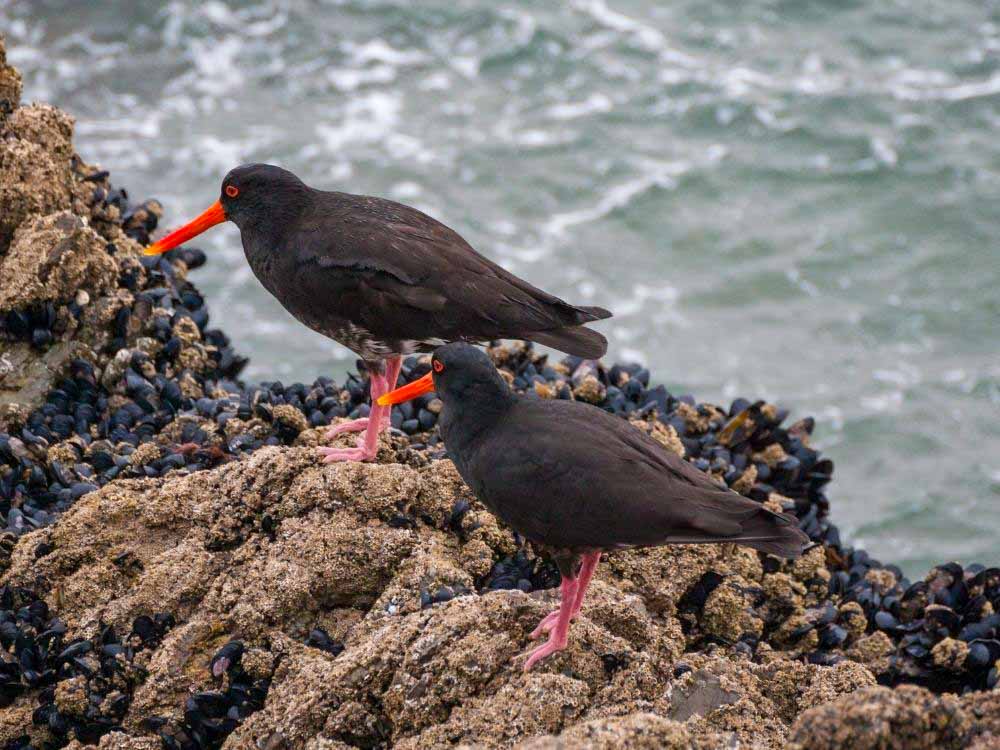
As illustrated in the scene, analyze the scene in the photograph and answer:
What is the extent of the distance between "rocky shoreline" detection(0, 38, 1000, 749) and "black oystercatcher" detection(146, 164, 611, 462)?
2.08 ft

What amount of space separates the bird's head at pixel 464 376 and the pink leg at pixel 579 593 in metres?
0.76

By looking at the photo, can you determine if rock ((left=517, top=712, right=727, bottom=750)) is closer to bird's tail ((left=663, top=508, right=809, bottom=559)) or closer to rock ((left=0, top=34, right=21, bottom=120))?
bird's tail ((left=663, top=508, right=809, bottom=559))

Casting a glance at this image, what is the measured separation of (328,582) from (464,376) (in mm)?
1103

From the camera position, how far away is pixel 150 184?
14.6 meters

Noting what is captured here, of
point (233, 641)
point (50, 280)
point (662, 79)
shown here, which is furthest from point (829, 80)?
point (233, 641)

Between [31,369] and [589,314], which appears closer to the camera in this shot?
[589,314]

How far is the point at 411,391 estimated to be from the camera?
215 inches

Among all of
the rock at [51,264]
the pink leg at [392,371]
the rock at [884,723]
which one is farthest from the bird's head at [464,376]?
the rock at [51,264]

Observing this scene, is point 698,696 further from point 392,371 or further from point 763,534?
point 392,371

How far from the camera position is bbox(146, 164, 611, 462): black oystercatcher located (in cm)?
589

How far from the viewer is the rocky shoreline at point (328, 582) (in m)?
4.51

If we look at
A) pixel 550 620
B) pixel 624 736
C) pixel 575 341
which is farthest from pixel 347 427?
pixel 624 736

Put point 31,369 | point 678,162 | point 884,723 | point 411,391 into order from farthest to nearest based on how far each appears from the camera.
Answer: point 678,162
point 31,369
point 411,391
point 884,723

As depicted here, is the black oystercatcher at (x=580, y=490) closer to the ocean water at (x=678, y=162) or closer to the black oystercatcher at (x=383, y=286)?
the black oystercatcher at (x=383, y=286)
